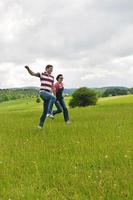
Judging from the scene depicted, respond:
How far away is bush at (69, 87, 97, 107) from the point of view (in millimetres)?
100325

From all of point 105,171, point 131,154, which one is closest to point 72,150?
point 131,154

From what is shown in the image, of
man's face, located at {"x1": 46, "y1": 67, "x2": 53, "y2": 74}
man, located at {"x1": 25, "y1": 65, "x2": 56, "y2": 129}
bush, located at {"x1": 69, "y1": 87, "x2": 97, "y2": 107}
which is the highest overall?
man's face, located at {"x1": 46, "y1": 67, "x2": 53, "y2": 74}

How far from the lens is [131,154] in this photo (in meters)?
9.76

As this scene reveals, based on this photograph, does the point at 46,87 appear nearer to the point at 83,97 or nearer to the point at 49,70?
the point at 49,70

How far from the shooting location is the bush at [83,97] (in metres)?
100

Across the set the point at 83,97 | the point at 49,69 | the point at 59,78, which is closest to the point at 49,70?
the point at 49,69

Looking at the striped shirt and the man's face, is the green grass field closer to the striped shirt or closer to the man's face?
the striped shirt

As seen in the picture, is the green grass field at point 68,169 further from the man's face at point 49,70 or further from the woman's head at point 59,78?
the woman's head at point 59,78

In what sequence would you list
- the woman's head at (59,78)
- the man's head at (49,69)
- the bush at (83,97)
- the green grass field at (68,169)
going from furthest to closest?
the bush at (83,97) → the woman's head at (59,78) → the man's head at (49,69) → the green grass field at (68,169)

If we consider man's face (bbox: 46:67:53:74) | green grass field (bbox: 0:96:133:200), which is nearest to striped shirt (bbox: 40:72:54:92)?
man's face (bbox: 46:67:53:74)

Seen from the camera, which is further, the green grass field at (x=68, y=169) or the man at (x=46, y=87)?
the man at (x=46, y=87)

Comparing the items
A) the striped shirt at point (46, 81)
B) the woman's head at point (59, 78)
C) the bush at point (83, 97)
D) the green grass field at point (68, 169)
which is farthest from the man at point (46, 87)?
the bush at point (83, 97)

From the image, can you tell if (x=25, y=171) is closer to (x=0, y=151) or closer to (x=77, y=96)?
(x=0, y=151)

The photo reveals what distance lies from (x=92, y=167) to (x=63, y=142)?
12.8 ft
